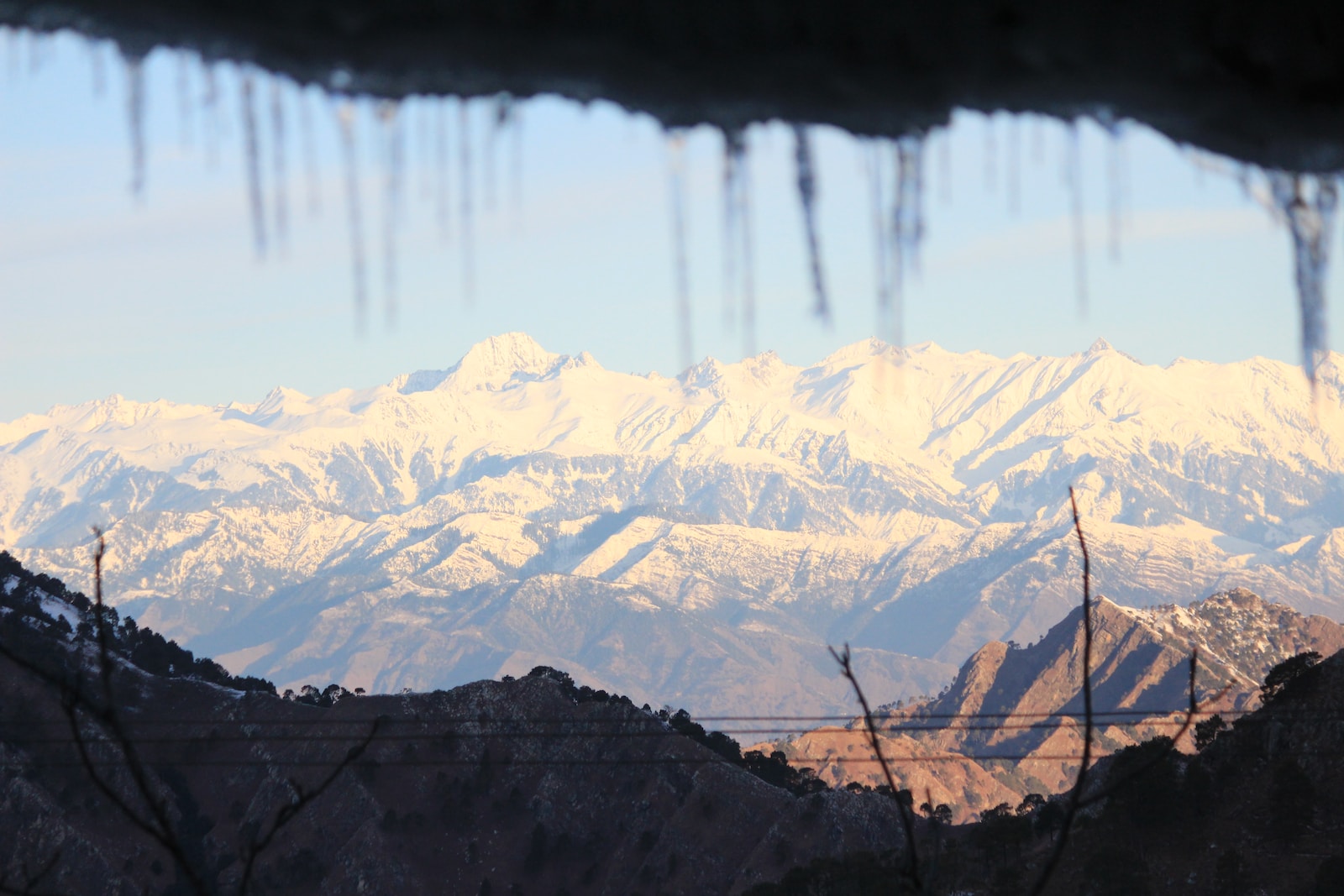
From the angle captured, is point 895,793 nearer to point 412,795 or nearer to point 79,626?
point 412,795

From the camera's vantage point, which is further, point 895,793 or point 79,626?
point 79,626

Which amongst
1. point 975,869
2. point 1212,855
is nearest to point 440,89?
point 1212,855

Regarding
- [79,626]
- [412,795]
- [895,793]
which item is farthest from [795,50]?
[79,626]

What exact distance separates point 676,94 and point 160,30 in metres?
1.50

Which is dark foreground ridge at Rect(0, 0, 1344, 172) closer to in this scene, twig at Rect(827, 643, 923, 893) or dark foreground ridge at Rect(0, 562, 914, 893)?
twig at Rect(827, 643, 923, 893)

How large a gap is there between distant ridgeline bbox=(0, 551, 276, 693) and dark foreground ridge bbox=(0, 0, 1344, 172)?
445 ft

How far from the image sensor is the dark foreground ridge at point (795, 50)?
4008 millimetres

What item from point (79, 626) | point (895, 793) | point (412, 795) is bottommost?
point (412, 795)

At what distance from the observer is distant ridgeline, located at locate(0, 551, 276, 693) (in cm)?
13712

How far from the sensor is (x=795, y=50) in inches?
163

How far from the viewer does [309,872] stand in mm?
122938

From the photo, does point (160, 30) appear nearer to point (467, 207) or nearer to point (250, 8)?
point (250, 8)

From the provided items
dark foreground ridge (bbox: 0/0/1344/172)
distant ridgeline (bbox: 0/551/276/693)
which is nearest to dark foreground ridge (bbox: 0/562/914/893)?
distant ridgeline (bbox: 0/551/276/693)

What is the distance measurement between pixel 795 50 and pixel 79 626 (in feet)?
503
